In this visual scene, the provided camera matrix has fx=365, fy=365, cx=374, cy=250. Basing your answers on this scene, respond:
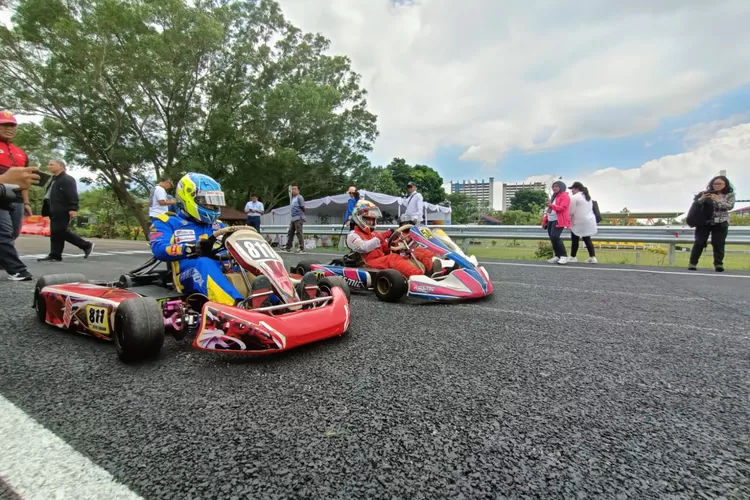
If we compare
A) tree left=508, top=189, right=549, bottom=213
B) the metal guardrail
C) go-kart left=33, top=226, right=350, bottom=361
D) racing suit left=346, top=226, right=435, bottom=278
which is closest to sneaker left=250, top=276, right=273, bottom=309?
go-kart left=33, top=226, right=350, bottom=361

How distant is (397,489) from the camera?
1.01 m

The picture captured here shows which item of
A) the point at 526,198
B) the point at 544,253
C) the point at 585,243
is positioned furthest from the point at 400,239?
the point at 526,198

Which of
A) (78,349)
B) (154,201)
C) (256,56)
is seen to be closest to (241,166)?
(256,56)

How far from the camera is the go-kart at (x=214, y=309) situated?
1.96m

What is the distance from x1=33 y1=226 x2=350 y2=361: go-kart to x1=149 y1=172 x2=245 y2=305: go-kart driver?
3.5 inches

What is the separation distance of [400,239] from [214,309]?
2.88 metres

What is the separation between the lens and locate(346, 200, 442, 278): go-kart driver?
4293mm

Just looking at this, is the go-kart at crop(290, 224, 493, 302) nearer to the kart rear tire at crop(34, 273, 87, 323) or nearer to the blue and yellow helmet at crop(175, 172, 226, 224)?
the blue and yellow helmet at crop(175, 172, 226, 224)

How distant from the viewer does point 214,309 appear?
202 cm

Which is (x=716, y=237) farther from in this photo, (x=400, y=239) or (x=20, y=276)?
(x=20, y=276)

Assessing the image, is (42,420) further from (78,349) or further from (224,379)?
(78,349)

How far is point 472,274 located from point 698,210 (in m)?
4.74

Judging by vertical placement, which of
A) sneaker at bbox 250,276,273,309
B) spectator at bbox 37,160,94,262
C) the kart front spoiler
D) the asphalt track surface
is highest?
spectator at bbox 37,160,94,262

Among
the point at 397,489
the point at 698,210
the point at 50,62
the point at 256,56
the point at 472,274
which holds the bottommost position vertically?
the point at 397,489
